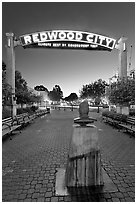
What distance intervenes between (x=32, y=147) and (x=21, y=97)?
11936 mm

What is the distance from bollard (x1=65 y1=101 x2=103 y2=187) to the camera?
330cm

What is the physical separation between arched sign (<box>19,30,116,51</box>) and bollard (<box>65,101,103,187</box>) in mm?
12487

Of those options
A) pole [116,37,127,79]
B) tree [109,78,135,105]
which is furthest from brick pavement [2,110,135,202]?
pole [116,37,127,79]

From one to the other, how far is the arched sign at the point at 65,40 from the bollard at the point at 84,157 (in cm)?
1249

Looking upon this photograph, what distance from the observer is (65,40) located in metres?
14.0

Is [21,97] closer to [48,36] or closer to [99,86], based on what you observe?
[48,36]

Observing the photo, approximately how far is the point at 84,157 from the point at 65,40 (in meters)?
13.0

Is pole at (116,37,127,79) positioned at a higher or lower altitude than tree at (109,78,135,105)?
higher

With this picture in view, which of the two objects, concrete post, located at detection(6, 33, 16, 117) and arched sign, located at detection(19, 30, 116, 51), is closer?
arched sign, located at detection(19, 30, 116, 51)

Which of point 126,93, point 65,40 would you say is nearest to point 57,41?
point 65,40

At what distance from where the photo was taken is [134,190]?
11.3ft

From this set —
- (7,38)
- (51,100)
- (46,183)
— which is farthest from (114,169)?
(51,100)

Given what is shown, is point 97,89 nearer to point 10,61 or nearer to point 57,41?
point 57,41

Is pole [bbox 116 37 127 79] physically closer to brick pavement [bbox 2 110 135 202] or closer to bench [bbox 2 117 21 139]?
brick pavement [bbox 2 110 135 202]
